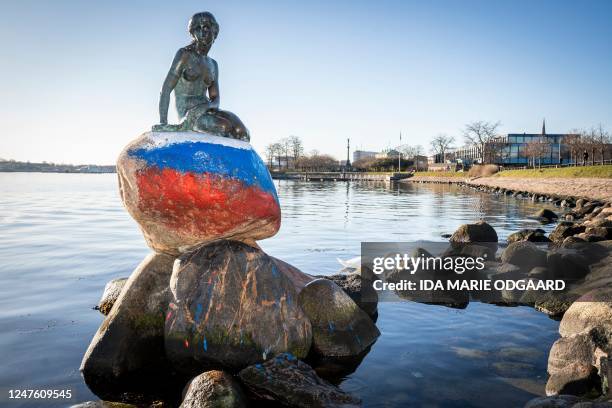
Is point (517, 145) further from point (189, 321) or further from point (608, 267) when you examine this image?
point (189, 321)

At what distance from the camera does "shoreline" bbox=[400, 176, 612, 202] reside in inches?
1586

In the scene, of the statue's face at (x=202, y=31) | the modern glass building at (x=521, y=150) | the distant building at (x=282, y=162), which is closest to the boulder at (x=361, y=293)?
the statue's face at (x=202, y=31)

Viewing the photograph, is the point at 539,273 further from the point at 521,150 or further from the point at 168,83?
the point at 521,150

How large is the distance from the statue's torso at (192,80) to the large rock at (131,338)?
2.75m

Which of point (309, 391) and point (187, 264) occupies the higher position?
point (187, 264)

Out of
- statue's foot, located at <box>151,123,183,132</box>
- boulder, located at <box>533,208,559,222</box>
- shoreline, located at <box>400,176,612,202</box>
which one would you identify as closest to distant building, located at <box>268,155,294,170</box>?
shoreline, located at <box>400,176,612,202</box>

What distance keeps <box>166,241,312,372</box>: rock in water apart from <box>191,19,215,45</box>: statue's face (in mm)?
3315

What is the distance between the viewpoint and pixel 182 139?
7.09 meters

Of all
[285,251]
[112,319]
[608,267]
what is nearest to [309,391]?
[112,319]

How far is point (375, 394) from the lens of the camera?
640 centimetres

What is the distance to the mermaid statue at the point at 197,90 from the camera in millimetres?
7569

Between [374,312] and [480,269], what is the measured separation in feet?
15.8

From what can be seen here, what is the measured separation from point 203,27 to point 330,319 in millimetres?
5089

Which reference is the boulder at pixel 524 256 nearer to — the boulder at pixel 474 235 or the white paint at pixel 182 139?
the boulder at pixel 474 235
